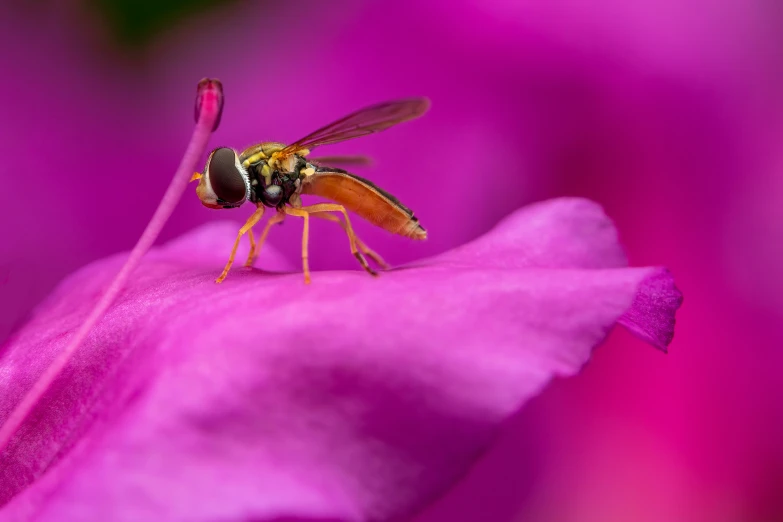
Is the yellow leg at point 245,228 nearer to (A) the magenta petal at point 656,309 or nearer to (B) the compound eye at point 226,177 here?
(B) the compound eye at point 226,177

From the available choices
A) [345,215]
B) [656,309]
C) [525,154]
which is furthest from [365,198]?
[525,154]

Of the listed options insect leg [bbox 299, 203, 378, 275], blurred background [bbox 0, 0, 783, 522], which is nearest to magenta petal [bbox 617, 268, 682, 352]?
insect leg [bbox 299, 203, 378, 275]

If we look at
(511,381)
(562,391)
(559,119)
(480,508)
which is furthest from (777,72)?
(511,381)

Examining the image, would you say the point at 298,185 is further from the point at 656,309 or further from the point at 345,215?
the point at 656,309

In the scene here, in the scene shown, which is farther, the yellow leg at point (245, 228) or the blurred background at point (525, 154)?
the blurred background at point (525, 154)

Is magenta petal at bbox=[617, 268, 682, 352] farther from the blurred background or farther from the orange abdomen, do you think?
the blurred background

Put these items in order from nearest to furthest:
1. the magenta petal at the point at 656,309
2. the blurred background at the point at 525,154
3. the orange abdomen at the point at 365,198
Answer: the magenta petal at the point at 656,309 → the orange abdomen at the point at 365,198 → the blurred background at the point at 525,154

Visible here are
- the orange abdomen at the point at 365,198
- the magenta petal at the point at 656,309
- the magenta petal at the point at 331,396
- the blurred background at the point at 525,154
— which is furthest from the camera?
the blurred background at the point at 525,154

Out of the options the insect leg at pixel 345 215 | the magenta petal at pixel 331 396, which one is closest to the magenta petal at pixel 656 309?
the magenta petal at pixel 331 396
